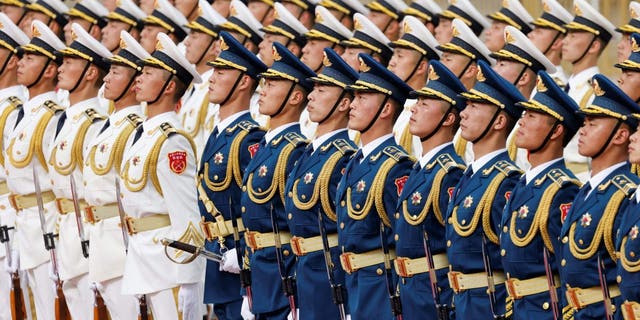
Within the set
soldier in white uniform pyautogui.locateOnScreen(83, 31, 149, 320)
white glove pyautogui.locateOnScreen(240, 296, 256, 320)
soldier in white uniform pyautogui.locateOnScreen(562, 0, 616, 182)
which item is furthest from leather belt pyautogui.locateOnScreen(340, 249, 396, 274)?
soldier in white uniform pyautogui.locateOnScreen(562, 0, 616, 182)

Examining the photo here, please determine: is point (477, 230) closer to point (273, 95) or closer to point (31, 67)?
point (273, 95)

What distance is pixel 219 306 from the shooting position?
451 inches

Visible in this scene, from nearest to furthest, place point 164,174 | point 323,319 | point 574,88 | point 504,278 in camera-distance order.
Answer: point 504,278
point 323,319
point 164,174
point 574,88

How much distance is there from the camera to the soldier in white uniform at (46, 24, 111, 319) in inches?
478

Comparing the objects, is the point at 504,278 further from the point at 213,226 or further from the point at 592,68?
the point at 592,68

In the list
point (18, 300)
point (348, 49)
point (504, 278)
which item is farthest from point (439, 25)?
point (504, 278)

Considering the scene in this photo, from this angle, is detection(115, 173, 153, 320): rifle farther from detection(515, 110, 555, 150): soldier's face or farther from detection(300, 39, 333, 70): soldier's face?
detection(515, 110, 555, 150): soldier's face

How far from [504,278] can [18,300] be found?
5036mm

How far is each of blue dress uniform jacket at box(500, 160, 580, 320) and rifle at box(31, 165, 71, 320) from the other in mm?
4347

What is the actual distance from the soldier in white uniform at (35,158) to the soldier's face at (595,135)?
5031 mm

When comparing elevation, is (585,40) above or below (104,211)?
above

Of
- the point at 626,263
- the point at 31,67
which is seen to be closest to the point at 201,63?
the point at 31,67

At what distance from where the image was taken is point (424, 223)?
31.5 ft

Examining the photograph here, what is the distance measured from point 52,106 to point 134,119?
49.8 inches
